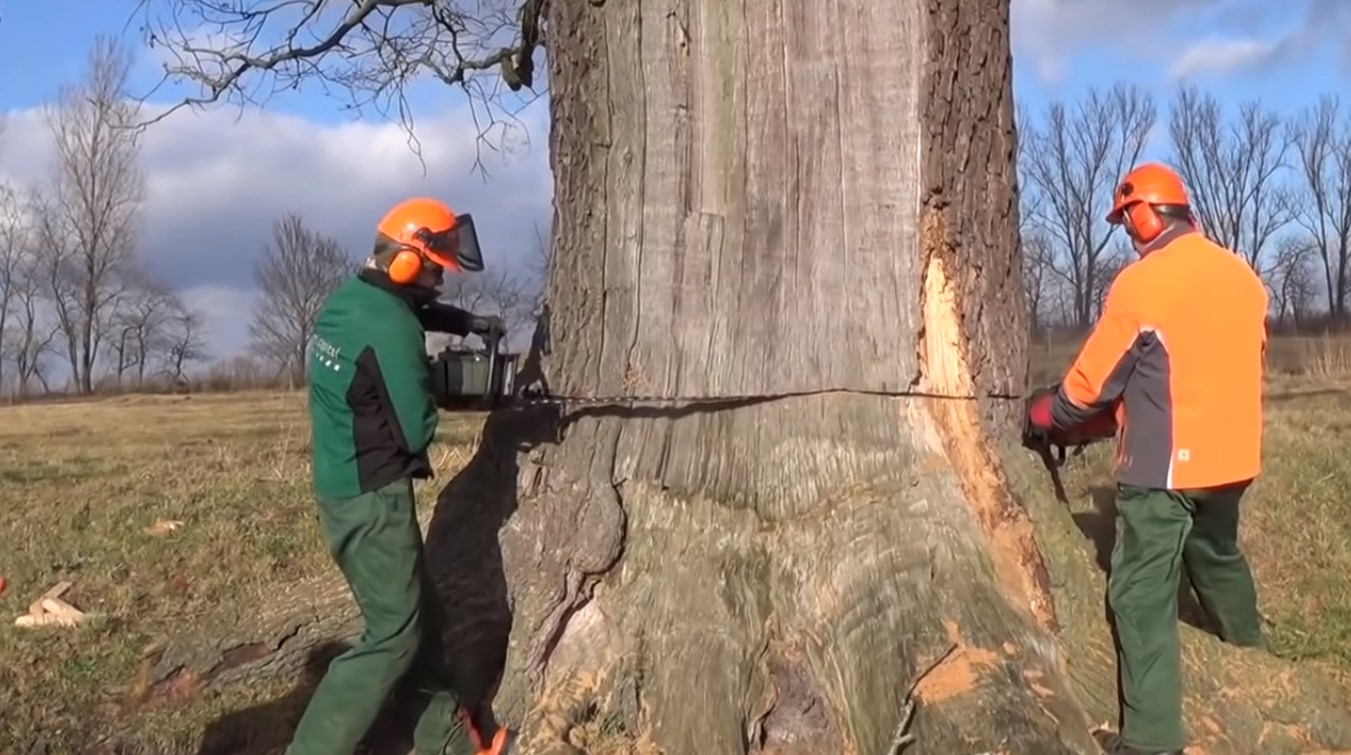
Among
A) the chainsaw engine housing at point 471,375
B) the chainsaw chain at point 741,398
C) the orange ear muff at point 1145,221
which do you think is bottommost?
the chainsaw chain at point 741,398

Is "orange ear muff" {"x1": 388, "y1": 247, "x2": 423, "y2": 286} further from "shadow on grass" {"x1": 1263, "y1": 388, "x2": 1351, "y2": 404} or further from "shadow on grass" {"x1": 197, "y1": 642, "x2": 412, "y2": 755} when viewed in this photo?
"shadow on grass" {"x1": 1263, "y1": 388, "x2": 1351, "y2": 404}

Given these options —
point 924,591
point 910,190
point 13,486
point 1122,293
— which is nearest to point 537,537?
point 924,591

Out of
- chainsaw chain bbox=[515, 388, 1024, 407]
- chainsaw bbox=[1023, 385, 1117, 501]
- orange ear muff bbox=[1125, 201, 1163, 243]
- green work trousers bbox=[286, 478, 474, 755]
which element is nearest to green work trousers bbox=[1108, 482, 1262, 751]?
chainsaw bbox=[1023, 385, 1117, 501]

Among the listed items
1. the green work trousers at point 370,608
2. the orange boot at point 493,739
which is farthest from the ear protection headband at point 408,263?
the orange boot at point 493,739

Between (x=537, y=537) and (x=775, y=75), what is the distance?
177cm

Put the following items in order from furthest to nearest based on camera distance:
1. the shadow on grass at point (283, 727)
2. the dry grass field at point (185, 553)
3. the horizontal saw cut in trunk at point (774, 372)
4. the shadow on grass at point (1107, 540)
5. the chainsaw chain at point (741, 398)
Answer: the shadow on grass at point (1107, 540) < the dry grass field at point (185, 553) < the shadow on grass at point (283, 727) < the chainsaw chain at point (741, 398) < the horizontal saw cut in trunk at point (774, 372)

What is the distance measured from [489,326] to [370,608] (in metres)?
1.04

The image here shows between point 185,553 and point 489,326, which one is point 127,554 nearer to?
point 185,553

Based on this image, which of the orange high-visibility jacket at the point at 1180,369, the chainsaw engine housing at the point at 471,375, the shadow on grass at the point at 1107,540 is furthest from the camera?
the shadow on grass at the point at 1107,540

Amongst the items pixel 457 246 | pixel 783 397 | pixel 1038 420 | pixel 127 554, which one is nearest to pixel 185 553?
pixel 127 554

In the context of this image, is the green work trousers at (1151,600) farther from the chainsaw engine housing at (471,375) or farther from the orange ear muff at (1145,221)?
the chainsaw engine housing at (471,375)

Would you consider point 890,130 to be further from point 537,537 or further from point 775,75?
point 537,537

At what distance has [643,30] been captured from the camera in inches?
192

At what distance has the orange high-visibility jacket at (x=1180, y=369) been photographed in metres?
4.83
